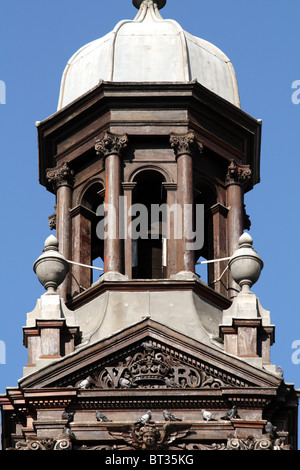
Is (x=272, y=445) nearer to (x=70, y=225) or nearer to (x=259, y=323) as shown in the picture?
(x=259, y=323)

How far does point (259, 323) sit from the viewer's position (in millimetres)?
69875

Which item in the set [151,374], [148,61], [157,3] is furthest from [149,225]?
[151,374]

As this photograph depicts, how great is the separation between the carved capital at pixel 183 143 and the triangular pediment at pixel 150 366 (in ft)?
21.2

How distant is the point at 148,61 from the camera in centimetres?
7656

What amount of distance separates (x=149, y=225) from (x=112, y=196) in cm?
261

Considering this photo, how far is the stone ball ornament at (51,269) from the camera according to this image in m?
70.8

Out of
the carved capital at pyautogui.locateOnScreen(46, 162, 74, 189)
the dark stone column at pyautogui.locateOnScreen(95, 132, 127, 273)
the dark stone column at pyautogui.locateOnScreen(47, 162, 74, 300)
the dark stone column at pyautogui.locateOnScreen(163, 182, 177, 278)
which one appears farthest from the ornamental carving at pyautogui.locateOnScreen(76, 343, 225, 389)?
the carved capital at pyautogui.locateOnScreen(46, 162, 74, 189)

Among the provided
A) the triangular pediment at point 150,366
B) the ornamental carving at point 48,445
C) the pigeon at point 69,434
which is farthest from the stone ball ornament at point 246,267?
the ornamental carving at point 48,445

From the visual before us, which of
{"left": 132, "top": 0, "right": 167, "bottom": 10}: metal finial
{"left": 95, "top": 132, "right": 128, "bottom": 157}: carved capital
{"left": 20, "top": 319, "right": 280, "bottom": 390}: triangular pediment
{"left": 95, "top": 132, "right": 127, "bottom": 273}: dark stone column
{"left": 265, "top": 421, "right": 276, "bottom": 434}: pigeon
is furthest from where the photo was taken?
{"left": 132, "top": 0, "right": 167, "bottom": 10}: metal finial

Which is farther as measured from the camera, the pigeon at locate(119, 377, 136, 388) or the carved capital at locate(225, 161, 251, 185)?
the carved capital at locate(225, 161, 251, 185)

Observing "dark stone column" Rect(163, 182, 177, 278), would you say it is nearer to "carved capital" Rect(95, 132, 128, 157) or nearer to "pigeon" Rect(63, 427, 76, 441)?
"carved capital" Rect(95, 132, 128, 157)

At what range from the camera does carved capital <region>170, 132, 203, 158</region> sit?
7419cm

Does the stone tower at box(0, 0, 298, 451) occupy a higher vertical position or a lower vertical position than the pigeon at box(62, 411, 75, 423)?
higher

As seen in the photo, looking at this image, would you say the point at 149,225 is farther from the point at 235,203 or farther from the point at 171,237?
the point at 171,237
